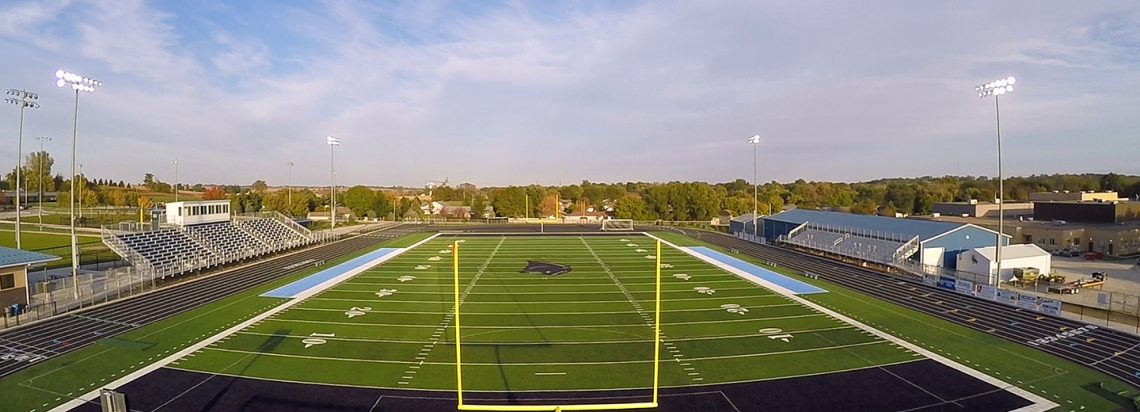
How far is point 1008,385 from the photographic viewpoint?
1381 cm

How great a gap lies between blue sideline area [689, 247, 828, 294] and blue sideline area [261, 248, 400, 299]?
75.7ft

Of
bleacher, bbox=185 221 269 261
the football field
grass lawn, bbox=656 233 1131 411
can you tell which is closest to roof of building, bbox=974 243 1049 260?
grass lawn, bbox=656 233 1131 411

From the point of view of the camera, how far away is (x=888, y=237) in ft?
122

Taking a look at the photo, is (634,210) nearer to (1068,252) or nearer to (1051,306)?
(1068,252)

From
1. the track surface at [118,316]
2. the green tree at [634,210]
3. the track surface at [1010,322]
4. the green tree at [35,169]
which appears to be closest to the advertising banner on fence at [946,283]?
the track surface at [1010,322]

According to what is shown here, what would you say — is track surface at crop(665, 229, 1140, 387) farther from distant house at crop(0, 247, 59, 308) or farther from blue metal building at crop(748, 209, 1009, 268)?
distant house at crop(0, 247, 59, 308)

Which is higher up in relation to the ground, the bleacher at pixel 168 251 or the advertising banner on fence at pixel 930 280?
the bleacher at pixel 168 251

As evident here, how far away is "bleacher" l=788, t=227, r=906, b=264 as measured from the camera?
35594 mm

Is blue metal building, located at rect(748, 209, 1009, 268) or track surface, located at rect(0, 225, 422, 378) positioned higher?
blue metal building, located at rect(748, 209, 1009, 268)

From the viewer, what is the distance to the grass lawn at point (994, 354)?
13.4m

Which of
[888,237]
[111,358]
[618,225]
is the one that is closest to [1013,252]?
[888,237]

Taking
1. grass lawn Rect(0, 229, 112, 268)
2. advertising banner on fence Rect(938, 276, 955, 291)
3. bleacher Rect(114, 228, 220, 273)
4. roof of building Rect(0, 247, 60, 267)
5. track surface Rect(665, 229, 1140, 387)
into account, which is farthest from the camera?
grass lawn Rect(0, 229, 112, 268)

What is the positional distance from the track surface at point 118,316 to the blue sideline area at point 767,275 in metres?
26.3

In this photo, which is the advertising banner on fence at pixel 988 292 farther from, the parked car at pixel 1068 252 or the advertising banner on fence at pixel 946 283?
the parked car at pixel 1068 252
